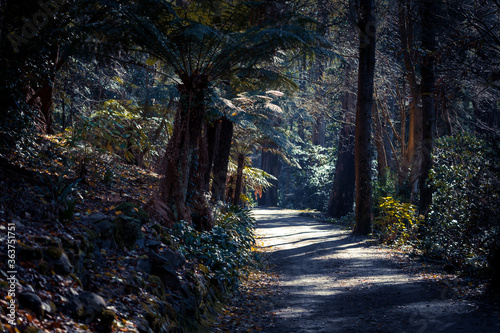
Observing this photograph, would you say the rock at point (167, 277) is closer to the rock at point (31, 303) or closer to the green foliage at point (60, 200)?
the green foliage at point (60, 200)

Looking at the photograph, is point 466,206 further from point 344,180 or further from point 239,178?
point 344,180

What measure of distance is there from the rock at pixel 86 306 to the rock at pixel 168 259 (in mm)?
1595

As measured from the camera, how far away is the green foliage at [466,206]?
6.38 metres

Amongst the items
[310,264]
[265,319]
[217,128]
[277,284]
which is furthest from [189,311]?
[217,128]

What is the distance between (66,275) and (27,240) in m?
0.47

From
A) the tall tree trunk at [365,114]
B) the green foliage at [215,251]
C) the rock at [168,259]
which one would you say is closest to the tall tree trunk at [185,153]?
the green foliage at [215,251]

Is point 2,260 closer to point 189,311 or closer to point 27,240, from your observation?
point 27,240

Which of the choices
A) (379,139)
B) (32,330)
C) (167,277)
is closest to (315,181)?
(379,139)

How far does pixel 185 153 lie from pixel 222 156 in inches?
188

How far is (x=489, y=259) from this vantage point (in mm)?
6023

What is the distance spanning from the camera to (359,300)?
6355 millimetres

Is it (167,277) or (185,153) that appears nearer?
(167,277)

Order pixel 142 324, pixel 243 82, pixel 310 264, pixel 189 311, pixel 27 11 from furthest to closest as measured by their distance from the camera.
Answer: pixel 243 82 → pixel 310 264 → pixel 27 11 → pixel 189 311 → pixel 142 324

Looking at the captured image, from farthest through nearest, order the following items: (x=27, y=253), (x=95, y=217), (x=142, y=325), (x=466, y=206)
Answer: (x=466, y=206)
(x=95, y=217)
(x=142, y=325)
(x=27, y=253)
